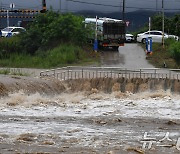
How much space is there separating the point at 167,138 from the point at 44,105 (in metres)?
6.59

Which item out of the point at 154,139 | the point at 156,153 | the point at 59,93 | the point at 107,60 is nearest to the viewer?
the point at 156,153

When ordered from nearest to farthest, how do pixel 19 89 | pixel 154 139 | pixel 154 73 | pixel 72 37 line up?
1. pixel 154 139
2. pixel 19 89
3. pixel 154 73
4. pixel 72 37

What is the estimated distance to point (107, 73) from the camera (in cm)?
2595

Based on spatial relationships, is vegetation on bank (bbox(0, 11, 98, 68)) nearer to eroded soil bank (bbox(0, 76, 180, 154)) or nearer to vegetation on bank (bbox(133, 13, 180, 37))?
eroded soil bank (bbox(0, 76, 180, 154))

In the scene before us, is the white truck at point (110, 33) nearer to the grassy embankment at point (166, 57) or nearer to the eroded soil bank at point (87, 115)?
the grassy embankment at point (166, 57)

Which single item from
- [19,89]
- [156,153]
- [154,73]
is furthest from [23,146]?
[154,73]

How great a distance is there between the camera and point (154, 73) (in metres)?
25.5

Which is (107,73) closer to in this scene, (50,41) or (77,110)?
(77,110)

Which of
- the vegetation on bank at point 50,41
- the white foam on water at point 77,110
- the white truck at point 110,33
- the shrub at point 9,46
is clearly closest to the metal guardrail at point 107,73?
the white foam on water at point 77,110

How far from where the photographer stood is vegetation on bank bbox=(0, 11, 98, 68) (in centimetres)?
3222

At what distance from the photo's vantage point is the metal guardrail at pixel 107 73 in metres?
25.3

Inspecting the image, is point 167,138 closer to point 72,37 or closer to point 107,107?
point 107,107

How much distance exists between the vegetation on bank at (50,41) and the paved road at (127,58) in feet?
3.27

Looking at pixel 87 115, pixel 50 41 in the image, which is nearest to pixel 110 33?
pixel 50 41
